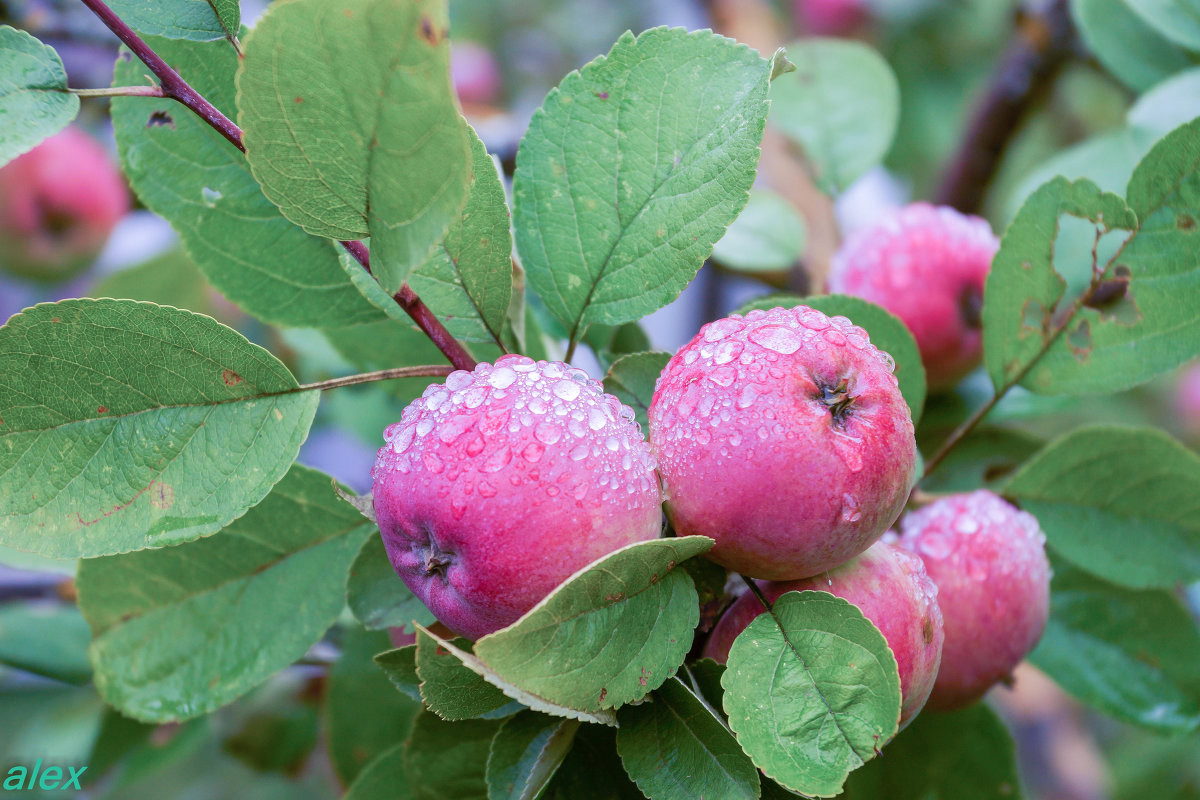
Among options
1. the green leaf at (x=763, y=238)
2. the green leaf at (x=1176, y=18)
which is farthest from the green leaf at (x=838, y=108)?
the green leaf at (x=1176, y=18)

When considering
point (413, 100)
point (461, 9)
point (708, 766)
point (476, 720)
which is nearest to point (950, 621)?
point (708, 766)

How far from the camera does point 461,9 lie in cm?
329

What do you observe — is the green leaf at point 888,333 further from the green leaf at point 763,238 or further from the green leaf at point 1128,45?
the green leaf at point 1128,45

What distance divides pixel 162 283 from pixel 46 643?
1.63 ft

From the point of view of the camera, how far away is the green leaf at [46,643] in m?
1.01

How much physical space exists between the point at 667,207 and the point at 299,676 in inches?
44.1

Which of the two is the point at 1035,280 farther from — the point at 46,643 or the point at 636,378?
the point at 46,643

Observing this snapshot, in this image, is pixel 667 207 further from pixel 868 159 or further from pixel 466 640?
pixel 868 159

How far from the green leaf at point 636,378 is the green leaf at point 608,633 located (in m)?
0.13

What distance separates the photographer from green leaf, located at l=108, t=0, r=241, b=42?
489 mm

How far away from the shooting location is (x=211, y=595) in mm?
669

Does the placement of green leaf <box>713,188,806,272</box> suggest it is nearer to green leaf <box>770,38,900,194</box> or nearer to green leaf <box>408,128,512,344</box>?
green leaf <box>770,38,900,194</box>

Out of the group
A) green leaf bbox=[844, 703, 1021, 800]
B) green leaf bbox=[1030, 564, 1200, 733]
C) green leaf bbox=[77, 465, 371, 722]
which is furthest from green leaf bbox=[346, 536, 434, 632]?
green leaf bbox=[1030, 564, 1200, 733]

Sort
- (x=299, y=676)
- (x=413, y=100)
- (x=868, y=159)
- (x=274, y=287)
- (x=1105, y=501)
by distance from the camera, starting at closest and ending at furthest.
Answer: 1. (x=413, y=100)
2. (x=274, y=287)
3. (x=1105, y=501)
4. (x=868, y=159)
5. (x=299, y=676)
